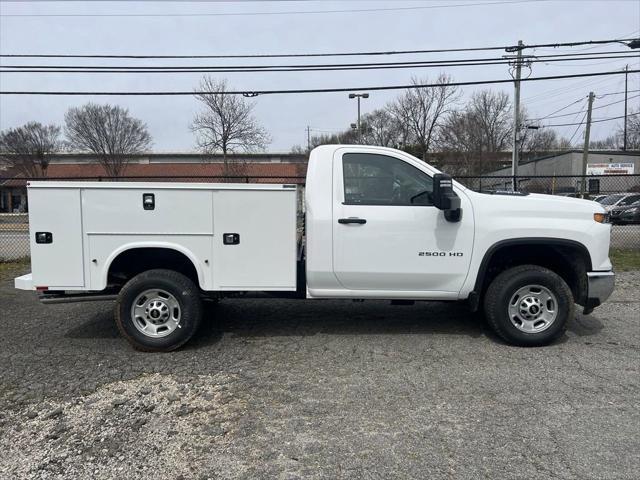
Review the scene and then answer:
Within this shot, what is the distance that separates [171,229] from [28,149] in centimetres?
5546

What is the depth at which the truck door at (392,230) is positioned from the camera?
496 centimetres

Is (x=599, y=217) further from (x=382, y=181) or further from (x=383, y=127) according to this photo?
(x=383, y=127)

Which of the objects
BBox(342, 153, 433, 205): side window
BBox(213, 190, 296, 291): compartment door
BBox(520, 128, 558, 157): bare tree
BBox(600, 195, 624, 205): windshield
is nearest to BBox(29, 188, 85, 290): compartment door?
BBox(213, 190, 296, 291): compartment door

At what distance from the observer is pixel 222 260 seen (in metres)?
4.93

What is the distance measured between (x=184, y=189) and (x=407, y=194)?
2240 mm

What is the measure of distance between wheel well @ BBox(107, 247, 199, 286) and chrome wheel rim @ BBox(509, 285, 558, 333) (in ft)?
11.1

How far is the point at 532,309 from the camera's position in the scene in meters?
5.12

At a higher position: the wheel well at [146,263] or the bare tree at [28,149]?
the bare tree at [28,149]

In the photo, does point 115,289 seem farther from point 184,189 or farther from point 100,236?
point 184,189

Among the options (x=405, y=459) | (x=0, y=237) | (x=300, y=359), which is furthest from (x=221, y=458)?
(x=0, y=237)

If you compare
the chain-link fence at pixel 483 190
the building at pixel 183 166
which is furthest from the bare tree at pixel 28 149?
the chain-link fence at pixel 483 190

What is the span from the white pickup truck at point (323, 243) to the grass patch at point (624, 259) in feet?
19.6

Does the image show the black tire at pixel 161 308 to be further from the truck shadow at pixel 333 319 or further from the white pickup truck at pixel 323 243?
the truck shadow at pixel 333 319

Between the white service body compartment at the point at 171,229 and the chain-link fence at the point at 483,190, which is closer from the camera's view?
the white service body compartment at the point at 171,229
